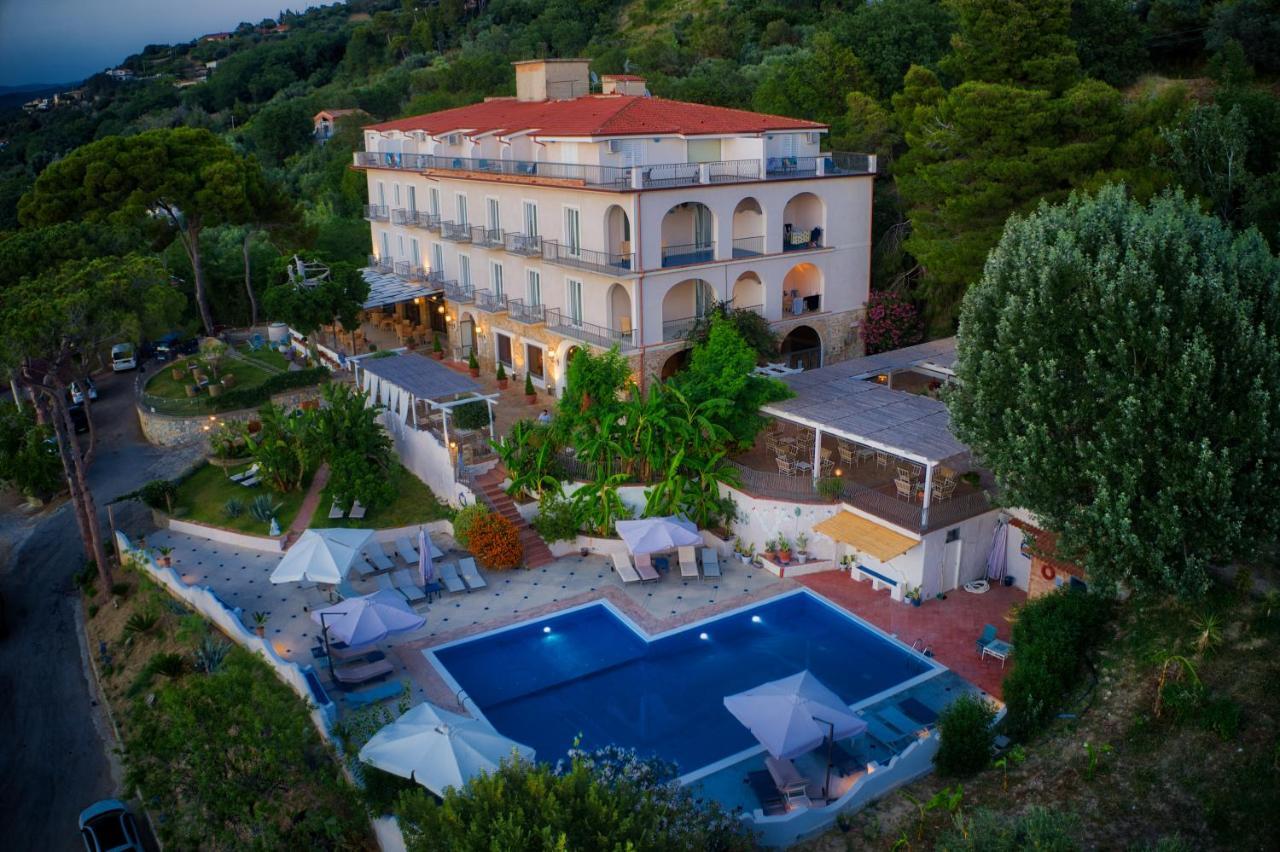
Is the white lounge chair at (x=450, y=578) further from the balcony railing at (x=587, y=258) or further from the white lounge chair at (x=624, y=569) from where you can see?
the balcony railing at (x=587, y=258)

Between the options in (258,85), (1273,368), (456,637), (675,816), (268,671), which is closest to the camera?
(675,816)

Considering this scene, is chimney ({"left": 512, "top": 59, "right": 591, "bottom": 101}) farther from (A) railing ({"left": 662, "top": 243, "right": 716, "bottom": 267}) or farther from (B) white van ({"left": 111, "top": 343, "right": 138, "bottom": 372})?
(B) white van ({"left": 111, "top": 343, "right": 138, "bottom": 372})

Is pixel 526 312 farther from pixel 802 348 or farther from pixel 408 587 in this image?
pixel 408 587

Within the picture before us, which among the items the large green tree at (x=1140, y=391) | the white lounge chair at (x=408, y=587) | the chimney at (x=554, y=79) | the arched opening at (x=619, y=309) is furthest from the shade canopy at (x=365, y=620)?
the chimney at (x=554, y=79)

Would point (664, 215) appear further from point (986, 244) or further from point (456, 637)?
point (456, 637)

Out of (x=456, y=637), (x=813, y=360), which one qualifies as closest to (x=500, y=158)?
(x=813, y=360)

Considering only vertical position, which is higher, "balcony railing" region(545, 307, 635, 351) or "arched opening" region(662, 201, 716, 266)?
"arched opening" region(662, 201, 716, 266)

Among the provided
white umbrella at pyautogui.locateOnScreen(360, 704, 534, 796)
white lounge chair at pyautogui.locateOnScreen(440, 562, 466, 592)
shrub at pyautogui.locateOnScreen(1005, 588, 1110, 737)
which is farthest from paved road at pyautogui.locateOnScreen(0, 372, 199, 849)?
shrub at pyautogui.locateOnScreen(1005, 588, 1110, 737)
